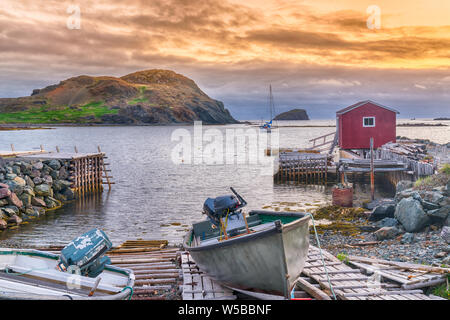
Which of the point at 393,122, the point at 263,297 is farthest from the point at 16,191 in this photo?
the point at 393,122

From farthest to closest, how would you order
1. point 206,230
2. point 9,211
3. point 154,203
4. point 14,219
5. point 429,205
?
point 154,203 → point 9,211 → point 14,219 → point 429,205 → point 206,230

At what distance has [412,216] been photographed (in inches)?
544

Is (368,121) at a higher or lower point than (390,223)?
higher

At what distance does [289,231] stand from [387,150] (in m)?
29.6

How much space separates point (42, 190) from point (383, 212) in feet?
65.2

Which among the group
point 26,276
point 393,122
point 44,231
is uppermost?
point 393,122

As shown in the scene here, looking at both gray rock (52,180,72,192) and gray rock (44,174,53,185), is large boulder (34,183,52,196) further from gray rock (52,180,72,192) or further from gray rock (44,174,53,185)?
gray rock (52,180,72,192)

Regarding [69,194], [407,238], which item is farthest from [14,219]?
[407,238]

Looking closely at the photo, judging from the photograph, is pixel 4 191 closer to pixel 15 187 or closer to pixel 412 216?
pixel 15 187

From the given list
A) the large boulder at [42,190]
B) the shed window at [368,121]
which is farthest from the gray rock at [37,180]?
the shed window at [368,121]

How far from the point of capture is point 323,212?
67.7ft

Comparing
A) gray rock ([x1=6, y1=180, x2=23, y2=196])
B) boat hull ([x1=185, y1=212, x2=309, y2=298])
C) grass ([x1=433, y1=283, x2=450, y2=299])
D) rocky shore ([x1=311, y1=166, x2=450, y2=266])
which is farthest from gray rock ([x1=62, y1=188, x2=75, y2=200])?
grass ([x1=433, y1=283, x2=450, y2=299])

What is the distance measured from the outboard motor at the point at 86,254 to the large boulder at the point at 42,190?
1899 centimetres
